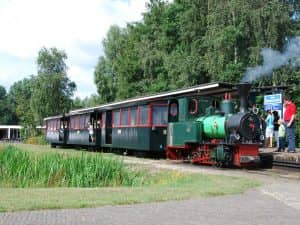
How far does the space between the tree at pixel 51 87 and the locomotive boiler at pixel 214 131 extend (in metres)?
57.3

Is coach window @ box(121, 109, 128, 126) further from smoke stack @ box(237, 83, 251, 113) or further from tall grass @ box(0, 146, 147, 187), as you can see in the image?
tall grass @ box(0, 146, 147, 187)

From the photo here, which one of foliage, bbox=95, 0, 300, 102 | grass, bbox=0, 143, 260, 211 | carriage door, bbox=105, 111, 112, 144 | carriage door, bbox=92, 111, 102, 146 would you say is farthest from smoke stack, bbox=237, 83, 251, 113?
carriage door, bbox=92, 111, 102, 146

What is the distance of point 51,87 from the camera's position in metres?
79.4

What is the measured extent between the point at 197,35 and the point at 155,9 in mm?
15425

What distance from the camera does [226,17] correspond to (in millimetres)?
34938

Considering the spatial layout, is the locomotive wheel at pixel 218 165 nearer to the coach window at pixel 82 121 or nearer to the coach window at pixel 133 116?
the coach window at pixel 133 116

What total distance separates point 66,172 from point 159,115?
9.90 meters

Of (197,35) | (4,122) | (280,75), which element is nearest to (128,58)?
(197,35)

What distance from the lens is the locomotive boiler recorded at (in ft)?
59.2

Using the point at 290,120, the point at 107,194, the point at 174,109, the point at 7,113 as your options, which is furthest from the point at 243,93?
the point at 7,113

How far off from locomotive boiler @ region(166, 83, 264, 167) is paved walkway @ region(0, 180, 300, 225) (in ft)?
24.2

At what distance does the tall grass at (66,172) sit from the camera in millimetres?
14320

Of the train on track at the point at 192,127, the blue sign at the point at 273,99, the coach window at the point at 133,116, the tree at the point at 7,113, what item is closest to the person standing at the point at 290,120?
the train on track at the point at 192,127

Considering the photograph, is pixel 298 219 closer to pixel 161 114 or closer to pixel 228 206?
pixel 228 206
